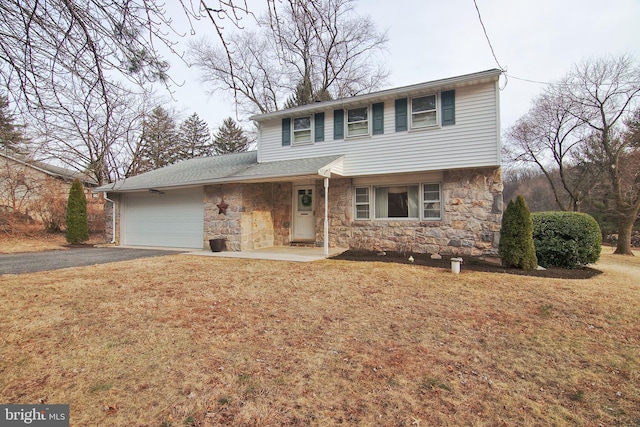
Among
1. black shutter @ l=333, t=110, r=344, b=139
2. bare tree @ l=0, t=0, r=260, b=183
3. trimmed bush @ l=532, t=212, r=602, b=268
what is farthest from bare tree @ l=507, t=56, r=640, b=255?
bare tree @ l=0, t=0, r=260, b=183

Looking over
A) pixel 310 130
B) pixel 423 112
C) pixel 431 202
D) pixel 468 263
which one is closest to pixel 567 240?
pixel 468 263

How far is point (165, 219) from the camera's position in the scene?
11117mm

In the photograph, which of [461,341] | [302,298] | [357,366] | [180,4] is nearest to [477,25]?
[180,4]

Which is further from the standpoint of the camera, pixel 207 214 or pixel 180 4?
pixel 207 214

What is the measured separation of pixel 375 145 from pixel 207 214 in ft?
19.0

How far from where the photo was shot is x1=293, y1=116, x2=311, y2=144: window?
32.7 ft

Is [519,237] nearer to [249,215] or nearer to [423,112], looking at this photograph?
[423,112]

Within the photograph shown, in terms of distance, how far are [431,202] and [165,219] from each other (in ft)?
30.3

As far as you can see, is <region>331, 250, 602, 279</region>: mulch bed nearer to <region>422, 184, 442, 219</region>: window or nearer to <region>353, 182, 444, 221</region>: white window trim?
<region>353, 182, 444, 221</region>: white window trim

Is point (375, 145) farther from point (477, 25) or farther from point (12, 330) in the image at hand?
point (12, 330)

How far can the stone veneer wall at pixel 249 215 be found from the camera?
934 centimetres

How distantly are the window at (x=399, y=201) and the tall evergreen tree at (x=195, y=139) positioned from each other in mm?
24300

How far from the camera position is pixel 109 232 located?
12.1 m

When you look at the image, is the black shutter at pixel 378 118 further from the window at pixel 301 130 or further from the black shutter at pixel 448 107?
the window at pixel 301 130
